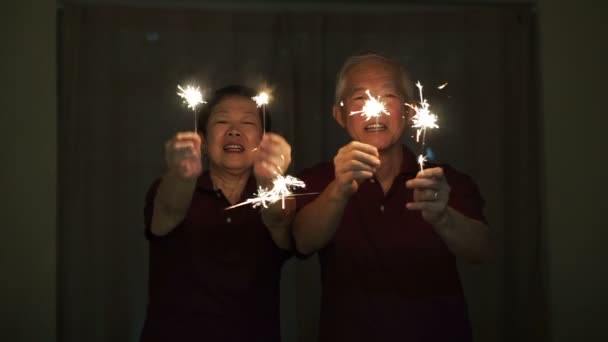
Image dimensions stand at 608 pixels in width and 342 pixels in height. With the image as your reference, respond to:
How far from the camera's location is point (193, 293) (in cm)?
137

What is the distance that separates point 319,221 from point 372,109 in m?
0.29

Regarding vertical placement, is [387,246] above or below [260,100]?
below

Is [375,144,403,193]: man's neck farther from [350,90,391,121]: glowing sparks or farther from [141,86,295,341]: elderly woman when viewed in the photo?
[141,86,295,341]: elderly woman

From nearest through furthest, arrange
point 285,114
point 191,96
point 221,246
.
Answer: point 221,246, point 191,96, point 285,114

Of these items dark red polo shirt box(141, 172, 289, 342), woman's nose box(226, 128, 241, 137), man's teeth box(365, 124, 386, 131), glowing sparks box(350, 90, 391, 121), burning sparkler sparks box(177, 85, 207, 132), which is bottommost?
dark red polo shirt box(141, 172, 289, 342)

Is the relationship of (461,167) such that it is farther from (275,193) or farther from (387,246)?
(275,193)

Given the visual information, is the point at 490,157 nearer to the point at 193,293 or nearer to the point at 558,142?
the point at 558,142

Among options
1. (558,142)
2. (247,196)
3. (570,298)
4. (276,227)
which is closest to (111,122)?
(247,196)

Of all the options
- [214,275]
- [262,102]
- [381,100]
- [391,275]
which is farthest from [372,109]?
[214,275]

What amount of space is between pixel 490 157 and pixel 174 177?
1.03m

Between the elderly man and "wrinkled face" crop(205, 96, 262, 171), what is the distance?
18cm

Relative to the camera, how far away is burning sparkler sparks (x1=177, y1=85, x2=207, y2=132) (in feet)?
5.12

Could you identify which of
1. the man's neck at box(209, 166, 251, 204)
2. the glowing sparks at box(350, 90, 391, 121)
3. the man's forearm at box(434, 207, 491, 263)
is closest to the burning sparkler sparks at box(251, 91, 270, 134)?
the man's neck at box(209, 166, 251, 204)

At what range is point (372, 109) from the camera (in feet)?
4.47
